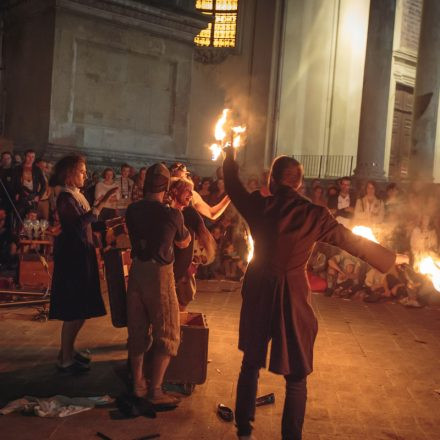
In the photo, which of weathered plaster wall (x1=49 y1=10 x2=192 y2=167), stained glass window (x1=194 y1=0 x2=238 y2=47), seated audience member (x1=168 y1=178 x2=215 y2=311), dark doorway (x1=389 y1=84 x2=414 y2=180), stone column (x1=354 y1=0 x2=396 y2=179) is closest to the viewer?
seated audience member (x1=168 y1=178 x2=215 y2=311)

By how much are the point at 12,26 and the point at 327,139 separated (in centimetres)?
1084

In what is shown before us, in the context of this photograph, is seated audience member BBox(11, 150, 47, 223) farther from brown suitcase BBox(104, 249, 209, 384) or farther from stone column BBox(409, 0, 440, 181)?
stone column BBox(409, 0, 440, 181)

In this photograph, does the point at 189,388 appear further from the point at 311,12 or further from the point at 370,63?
the point at 311,12

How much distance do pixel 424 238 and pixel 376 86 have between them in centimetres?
663

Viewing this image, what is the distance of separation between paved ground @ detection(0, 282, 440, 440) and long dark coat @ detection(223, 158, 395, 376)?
910mm

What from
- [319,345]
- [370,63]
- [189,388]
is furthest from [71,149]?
[189,388]

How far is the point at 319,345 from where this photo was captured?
7.23 meters

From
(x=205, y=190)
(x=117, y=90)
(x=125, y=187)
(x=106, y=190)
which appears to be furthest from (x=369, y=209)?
(x=117, y=90)

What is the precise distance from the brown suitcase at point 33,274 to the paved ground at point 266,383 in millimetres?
1181

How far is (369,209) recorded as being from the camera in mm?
11828

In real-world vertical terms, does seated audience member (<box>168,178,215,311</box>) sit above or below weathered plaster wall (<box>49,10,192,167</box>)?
below

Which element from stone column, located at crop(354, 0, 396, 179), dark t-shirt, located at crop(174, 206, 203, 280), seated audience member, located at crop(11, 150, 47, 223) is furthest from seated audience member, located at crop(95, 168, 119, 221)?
stone column, located at crop(354, 0, 396, 179)

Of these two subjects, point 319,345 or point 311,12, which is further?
point 311,12

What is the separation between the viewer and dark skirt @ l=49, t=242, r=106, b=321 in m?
5.46
